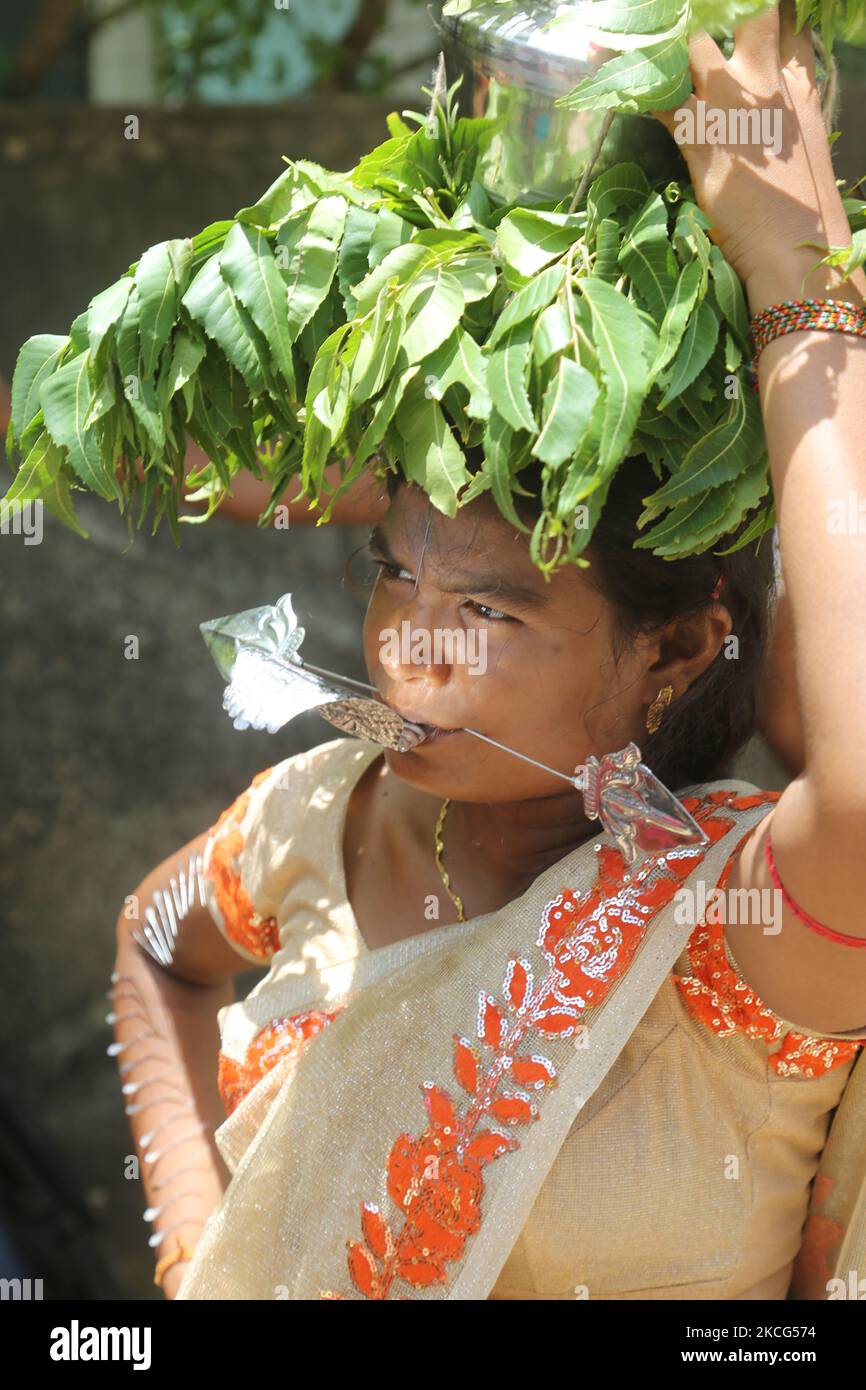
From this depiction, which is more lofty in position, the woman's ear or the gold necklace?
the woman's ear

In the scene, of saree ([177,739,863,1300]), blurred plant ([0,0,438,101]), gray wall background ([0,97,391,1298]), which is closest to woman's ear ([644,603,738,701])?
saree ([177,739,863,1300])

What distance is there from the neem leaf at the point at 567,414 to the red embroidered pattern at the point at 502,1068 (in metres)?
0.42

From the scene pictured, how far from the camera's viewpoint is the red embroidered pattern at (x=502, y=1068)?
1.30 meters

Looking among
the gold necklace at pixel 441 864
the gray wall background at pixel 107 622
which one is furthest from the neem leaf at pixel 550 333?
the gray wall background at pixel 107 622

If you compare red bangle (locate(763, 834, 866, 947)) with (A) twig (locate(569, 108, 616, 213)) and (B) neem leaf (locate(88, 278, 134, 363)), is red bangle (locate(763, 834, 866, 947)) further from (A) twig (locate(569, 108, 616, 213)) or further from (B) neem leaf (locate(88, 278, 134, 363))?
(B) neem leaf (locate(88, 278, 134, 363))

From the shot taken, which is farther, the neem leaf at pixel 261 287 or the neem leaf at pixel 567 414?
the neem leaf at pixel 261 287

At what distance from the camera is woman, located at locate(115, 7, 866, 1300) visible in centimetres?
127

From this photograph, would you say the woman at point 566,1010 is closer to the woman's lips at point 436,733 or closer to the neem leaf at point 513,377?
the woman's lips at point 436,733

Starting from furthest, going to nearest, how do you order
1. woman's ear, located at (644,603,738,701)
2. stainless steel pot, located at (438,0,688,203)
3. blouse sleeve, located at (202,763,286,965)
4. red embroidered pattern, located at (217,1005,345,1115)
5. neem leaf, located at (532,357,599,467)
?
blouse sleeve, located at (202,763,286,965), red embroidered pattern, located at (217,1005,345,1115), woman's ear, located at (644,603,738,701), stainless steel pot, located at (438,0,688,203), neem leaf, located at (532,357,599,467)

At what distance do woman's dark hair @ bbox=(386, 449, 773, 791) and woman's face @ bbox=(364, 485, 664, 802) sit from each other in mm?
25

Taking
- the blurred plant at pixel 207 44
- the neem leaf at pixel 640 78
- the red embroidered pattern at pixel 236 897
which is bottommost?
the red embroidered pattern at pixel 236 897

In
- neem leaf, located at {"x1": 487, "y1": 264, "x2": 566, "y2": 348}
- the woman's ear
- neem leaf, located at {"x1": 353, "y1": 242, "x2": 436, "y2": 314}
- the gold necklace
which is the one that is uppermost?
neem leaf, located at {"x1": 353, "y1": 242, "x2": 436, "y2": 314}

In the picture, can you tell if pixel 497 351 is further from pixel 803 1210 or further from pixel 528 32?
pixel 803 1210

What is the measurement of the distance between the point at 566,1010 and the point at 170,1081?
0.77 meters
